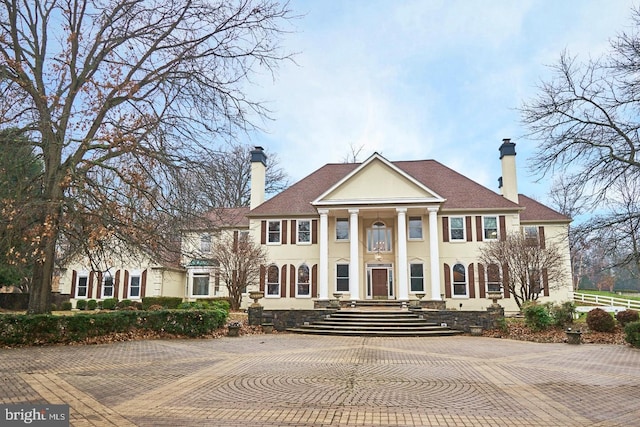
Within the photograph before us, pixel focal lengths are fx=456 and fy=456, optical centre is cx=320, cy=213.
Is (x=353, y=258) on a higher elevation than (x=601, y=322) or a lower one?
higher

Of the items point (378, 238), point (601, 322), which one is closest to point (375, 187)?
point (378, 238)

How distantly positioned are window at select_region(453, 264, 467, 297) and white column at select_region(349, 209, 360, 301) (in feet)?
18.3

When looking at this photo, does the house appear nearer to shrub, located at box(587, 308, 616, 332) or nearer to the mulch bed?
the mulch bed

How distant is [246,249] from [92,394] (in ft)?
58.9

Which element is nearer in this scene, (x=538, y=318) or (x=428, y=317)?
(x=538, y=318)

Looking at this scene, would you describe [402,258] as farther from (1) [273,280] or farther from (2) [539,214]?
(2) [539,214]

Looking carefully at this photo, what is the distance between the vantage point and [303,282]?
88.6 feet

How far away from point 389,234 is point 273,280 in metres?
7.54

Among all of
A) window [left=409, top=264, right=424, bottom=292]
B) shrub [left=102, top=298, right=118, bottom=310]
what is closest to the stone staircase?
window [left=409, top=264, right=424, bottom=292]

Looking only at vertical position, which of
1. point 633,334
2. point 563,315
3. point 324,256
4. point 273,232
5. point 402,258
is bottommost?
point 633,334

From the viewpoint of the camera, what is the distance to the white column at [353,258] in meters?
24.5

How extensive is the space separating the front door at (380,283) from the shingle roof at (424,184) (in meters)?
5.18

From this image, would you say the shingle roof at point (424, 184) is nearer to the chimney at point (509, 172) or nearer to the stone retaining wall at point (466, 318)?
the chimney at point (509, 172)

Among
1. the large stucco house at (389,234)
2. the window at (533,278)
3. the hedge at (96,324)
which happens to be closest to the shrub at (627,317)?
the window at (533,278)
